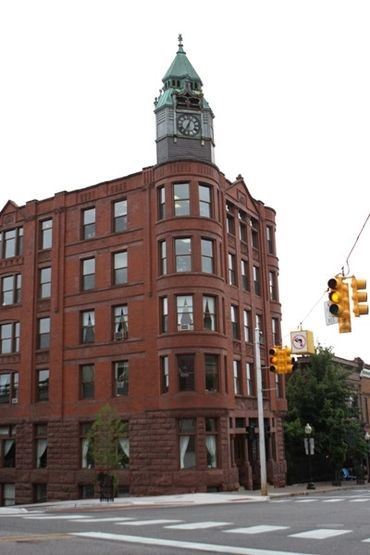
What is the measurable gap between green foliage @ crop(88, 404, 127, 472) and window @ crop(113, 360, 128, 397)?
3.58 meters

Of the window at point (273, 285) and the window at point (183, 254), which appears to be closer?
the window at point (183, 254)

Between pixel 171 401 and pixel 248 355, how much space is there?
787cm

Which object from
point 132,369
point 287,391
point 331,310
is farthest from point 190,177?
point 331,310

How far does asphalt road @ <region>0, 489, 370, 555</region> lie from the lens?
38.5 feet

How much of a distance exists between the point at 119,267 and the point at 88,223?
4.01 metres

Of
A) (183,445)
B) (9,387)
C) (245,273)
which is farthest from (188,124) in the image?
(9,387)

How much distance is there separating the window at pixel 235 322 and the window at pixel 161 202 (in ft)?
22.7

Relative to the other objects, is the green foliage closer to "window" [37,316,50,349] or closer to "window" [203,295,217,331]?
"window" [203,295,217,331]

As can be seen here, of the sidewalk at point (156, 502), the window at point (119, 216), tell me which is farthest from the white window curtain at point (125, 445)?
the window at point (119, 216)

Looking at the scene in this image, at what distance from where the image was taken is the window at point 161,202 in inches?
1485

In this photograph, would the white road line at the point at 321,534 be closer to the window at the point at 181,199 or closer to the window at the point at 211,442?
the window at the point at 211,442

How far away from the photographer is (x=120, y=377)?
3756cm

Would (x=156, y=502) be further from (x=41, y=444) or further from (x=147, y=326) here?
(x=41, y=444)

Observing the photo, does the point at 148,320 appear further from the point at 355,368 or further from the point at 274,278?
the point at 355,368
